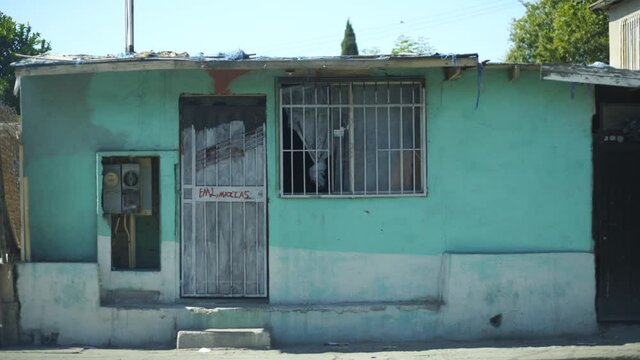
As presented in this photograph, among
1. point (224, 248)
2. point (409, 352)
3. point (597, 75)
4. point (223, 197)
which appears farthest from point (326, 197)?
point (597, 75)

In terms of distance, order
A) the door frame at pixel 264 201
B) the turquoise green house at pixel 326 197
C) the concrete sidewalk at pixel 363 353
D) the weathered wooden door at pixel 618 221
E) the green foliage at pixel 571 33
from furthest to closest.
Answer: the green foliage at pixel 571 33, the weathered wooden door at pixel 618 221, the door frame at pixel 264 201, the turquoise green house at pixel 326 197, the concrete sidewalk at pixel 363 353

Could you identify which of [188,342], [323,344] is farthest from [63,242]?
[323,344]

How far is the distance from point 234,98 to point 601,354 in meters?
4.88

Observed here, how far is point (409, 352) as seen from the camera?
812 centimetres

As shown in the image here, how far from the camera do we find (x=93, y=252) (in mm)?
8781

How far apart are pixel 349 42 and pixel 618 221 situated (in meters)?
23.4

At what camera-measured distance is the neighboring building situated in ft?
Result: 42.9

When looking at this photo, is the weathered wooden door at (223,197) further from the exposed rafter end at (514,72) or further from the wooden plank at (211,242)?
the exposed rafter end at (514,72)

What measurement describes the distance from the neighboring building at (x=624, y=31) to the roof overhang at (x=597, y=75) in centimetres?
481

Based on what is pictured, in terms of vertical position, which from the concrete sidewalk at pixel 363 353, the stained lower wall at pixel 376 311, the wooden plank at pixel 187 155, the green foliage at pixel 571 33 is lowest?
the concrete sidewalk at pixel 363 353

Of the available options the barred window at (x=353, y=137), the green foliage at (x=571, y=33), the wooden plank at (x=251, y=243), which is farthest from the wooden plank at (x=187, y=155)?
the green foliage at (x=571, y=33)

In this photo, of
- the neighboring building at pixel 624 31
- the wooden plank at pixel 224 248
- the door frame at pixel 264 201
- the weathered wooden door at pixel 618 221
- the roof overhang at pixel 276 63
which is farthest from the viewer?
the neighboring building at pixel 624 31

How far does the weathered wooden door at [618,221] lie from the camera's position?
29.4 feet

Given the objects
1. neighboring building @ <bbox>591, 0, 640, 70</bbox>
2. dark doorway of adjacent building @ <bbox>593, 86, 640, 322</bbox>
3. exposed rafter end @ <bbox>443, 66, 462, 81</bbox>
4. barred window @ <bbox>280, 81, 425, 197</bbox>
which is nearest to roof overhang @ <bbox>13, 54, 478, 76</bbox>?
exposed rafter end @ <bbox>443, 66, 462, 81</bbox>
